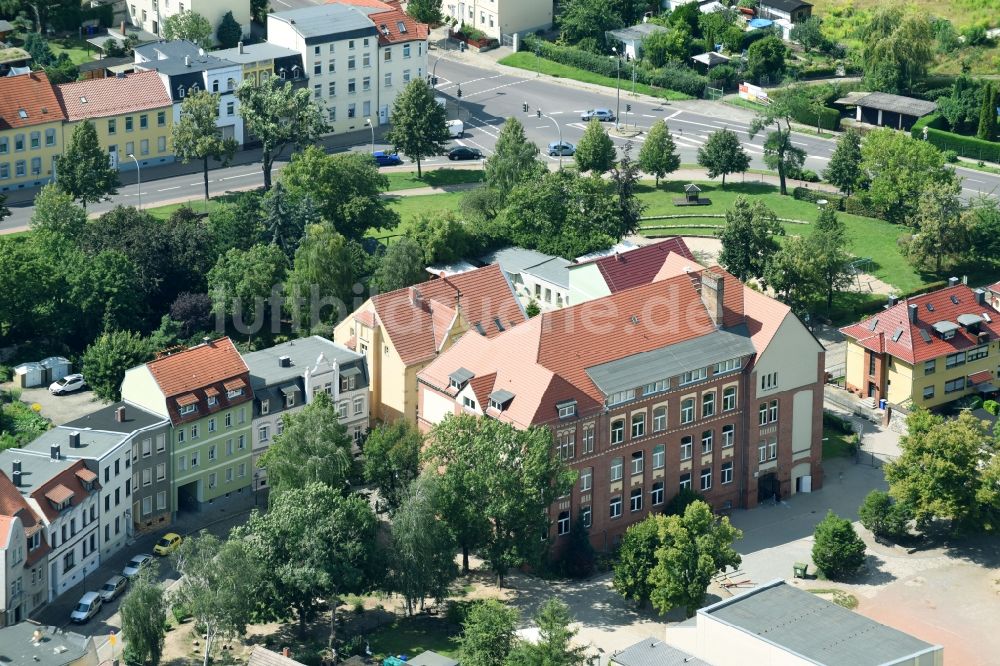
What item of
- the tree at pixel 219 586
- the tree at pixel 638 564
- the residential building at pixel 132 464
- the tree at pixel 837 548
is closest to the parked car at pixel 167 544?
the residential building at pixel 132 464

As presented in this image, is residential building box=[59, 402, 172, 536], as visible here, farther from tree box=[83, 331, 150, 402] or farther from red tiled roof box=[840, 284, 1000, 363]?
red tiled roof box=[840, 284, 1000, 363]

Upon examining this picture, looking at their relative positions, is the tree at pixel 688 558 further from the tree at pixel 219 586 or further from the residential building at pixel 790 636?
the tree at pixel 219 586

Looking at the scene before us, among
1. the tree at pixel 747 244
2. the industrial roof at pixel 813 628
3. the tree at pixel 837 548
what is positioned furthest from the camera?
the tree at pixel 747 244

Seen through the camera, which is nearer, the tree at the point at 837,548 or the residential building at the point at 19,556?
the residential building at the point at 19,556

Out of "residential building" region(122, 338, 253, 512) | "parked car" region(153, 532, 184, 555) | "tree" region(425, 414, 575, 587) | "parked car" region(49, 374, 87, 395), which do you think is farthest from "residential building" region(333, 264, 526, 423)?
"parked car" region(49, 374, 87, 395)

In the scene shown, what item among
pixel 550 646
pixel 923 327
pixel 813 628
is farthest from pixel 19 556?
pixel 923 327

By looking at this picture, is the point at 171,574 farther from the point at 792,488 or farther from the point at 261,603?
the point at 792,488

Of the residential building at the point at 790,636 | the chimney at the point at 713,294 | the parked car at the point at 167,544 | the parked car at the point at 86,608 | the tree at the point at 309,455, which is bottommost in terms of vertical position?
the parked car at the point at 86,608

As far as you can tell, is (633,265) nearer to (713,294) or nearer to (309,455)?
(713,294)
